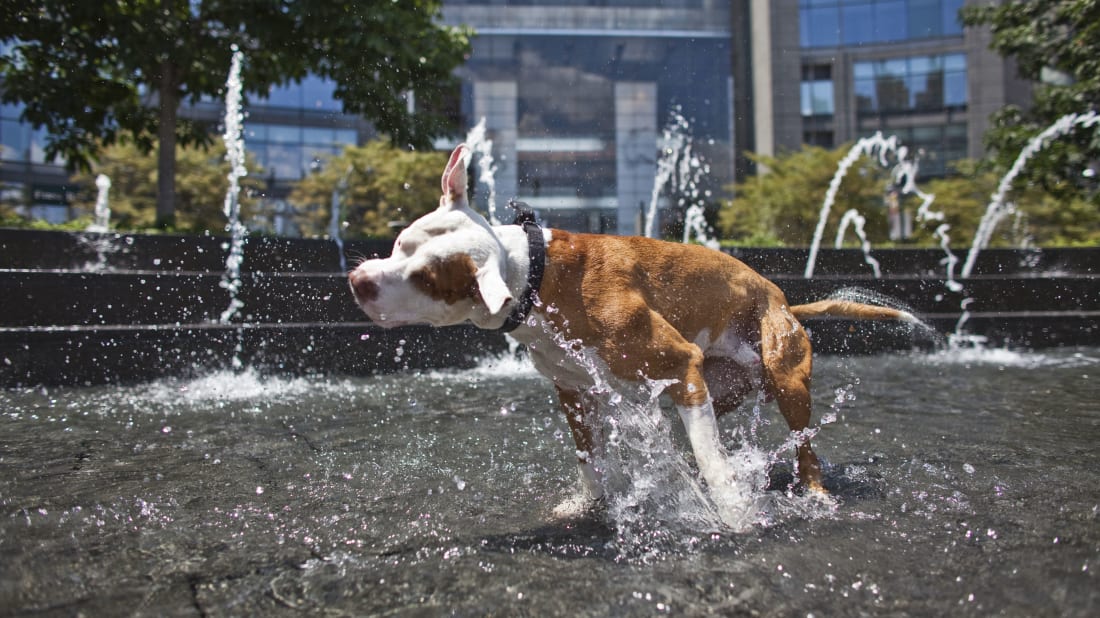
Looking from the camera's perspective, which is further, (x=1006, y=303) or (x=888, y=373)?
(x=1006, y=303)

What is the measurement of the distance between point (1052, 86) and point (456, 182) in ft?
50.1

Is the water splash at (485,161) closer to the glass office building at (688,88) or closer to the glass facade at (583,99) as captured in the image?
the glass facade at (583,99)

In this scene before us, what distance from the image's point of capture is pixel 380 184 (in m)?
29.9

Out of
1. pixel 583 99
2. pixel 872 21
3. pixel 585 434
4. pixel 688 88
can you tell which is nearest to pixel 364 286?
pixel 585 434

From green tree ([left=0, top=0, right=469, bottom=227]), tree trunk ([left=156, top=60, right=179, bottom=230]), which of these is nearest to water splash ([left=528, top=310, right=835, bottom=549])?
green tree ([left=0, top=0, right=469, bottom=227])

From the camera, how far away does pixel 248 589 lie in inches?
98.0

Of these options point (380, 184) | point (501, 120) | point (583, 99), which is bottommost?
point (380, 184)

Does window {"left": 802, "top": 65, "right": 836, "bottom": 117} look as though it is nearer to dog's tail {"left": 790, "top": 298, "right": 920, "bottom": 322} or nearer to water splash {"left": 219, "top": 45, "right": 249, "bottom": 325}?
water splash {"left": 219, "top": 45, "right": 249, "bottom": 325}

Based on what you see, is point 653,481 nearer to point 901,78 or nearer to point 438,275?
point 438,275

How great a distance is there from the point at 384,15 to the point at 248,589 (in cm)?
1083

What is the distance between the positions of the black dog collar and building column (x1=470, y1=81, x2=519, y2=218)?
34736 millimetres

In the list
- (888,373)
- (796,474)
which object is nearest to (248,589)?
(796,474)

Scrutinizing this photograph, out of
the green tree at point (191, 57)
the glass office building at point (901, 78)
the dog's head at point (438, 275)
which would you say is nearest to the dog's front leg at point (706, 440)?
the dog's head at point (438, 275)

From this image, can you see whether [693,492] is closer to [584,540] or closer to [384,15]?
[584,540]
